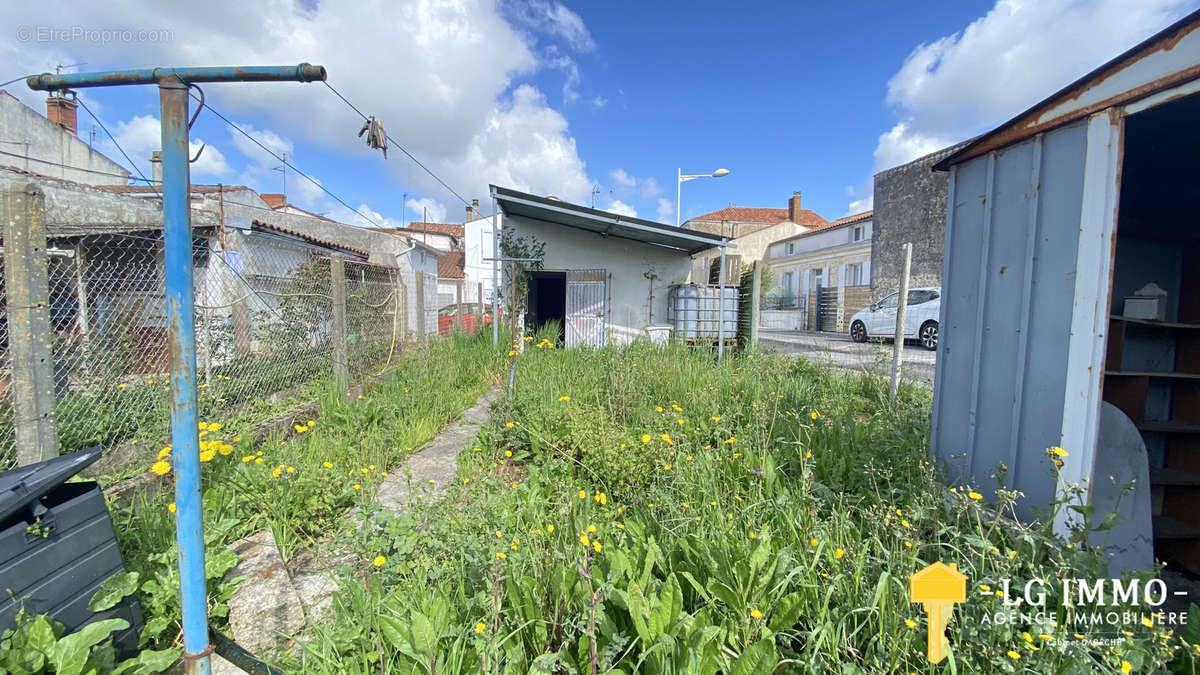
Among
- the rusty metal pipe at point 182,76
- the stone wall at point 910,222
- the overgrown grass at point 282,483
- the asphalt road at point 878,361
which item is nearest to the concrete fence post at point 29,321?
the overgrown grass at point 282,483

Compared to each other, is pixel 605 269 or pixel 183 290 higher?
pixel 605 269

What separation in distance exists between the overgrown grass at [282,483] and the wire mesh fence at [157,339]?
0.55 metres

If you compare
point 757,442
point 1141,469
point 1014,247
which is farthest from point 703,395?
point 1141,469

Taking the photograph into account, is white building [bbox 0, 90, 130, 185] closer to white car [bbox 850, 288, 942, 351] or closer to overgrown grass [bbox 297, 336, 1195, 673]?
overgrown grass [bbox 297, 336, 1195, 673]

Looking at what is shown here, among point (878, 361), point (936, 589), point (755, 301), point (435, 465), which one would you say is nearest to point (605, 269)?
point (755, 301)

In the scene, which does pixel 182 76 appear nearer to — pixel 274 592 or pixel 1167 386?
pixel 274 592

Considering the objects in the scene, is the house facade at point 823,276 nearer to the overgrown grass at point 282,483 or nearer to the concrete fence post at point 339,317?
the overgrown grass at point 282,483

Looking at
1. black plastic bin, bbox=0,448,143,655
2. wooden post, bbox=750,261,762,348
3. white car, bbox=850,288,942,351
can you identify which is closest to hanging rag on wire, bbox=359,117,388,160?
black plastic bin, bbox=0,448,143,655

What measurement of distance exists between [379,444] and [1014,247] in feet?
13.8

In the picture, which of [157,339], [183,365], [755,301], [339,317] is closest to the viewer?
[183,365]

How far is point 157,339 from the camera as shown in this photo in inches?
145

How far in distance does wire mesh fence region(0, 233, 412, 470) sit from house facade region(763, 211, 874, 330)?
19600mm

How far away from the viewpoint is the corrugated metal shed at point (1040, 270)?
Answer: 5.79 feet

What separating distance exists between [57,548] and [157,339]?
2.99m
